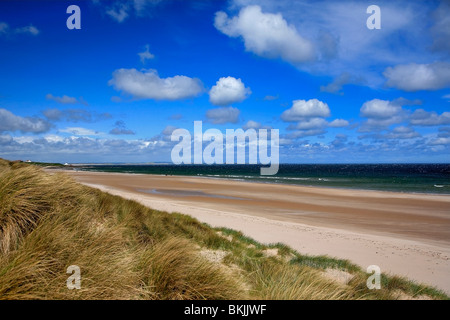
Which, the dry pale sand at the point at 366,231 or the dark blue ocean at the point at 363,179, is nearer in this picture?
the dry pale sand at the point at 366,231

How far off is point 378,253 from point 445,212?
1427 cm

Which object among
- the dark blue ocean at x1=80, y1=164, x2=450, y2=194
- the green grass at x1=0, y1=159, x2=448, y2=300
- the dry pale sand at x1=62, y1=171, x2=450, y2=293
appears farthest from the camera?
the dark blue ocean at x1=80, y1=164, x2=450, y2=194

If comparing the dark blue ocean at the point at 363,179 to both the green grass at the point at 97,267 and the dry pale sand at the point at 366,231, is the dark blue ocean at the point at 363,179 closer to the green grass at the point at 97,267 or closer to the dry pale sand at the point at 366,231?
the dry pale sand at the point at 366,231

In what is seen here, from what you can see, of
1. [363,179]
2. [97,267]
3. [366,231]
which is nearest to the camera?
[97,267]

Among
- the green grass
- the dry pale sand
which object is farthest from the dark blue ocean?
the green grass

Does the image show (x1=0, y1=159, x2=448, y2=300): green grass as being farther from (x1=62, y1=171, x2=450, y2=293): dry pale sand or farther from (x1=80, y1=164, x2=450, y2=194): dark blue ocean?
(x1=80, y1=164, x2=450, y2=194): dark blue ocean

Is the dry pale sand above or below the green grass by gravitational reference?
below

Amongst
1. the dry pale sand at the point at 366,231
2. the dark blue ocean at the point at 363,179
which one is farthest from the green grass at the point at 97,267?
the dark blue ocean at the point at 363,179

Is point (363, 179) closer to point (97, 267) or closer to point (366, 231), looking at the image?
point (366, 231)

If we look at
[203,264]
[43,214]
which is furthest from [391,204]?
[43,214]

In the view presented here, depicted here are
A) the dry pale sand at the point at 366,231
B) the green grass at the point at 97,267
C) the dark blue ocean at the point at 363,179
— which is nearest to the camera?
the green grass at the point at 97,267

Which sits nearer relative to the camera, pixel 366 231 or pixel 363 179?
pixel 366 231

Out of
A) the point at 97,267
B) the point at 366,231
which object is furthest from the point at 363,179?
the point at 97,267
